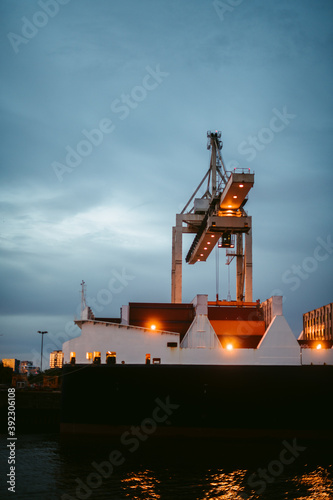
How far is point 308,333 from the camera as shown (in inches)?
1420

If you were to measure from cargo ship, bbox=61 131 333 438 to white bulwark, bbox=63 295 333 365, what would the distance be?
55 millimetres

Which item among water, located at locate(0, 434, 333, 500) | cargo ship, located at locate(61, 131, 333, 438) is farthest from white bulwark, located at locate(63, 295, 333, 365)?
water, located at locate(0, 434, 333, 500)

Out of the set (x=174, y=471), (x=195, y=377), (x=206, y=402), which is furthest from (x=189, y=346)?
(x=174, y=471)

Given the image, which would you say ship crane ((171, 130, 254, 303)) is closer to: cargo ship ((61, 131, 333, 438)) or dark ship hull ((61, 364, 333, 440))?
cargo ship ((61, 131, 333, 438))

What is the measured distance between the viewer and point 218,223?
1308 inches

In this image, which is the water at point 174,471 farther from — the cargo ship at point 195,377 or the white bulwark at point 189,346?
the white bulwark at point 189,346

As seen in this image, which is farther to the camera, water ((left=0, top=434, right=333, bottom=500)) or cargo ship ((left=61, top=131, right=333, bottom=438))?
cargo ship ((left=61, top=131, right=333, bottom=438))

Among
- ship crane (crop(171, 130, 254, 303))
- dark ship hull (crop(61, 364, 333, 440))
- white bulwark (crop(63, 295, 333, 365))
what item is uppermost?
ship crane (crop(171, 130, 254, 303))

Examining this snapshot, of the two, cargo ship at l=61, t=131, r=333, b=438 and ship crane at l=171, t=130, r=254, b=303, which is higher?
ship crane at l=171, t=130, r=254, b=303

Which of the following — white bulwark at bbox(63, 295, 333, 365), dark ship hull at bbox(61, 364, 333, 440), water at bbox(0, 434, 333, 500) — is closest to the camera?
water at bbox(0, 434, 333, 500)

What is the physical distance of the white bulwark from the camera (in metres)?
26.3

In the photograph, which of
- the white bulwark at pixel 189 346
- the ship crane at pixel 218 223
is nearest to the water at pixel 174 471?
the white bulwark at pixel 189 346

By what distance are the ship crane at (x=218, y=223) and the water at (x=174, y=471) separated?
13.5 metres

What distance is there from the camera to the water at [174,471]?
16.8 metres
